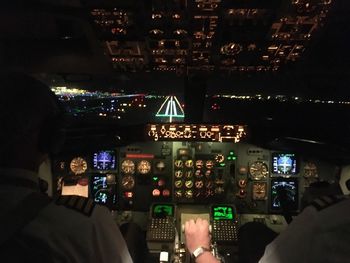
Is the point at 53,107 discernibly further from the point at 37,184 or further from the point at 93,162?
the point at 93,162

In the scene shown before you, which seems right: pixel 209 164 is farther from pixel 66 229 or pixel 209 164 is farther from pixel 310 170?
pixel 66 229

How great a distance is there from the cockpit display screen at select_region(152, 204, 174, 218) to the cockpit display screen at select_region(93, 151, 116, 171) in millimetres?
620

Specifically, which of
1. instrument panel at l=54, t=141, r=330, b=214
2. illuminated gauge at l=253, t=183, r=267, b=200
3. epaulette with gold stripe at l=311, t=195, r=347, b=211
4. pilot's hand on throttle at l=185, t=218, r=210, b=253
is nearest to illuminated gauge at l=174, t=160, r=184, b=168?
instrument panel at l=54, t=141, r=330, b=214

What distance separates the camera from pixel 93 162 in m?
4.05

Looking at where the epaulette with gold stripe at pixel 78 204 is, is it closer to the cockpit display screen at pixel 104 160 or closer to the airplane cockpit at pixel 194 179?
the airplane cockpit at pixel 194 179

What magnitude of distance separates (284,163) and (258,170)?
0.27 metres

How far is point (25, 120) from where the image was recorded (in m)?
1.04

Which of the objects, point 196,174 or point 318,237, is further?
point 196,174

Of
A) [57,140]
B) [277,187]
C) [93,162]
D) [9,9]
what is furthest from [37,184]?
[277,187]

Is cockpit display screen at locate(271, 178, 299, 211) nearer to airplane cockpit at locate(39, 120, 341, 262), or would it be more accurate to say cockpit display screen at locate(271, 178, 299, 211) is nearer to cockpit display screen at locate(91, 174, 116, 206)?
airplane cockpit at locate(39, 120, 341, 262)

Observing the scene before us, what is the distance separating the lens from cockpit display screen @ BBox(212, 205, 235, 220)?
154 inches

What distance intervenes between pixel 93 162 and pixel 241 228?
1641 millimetres

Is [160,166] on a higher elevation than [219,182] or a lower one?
higher

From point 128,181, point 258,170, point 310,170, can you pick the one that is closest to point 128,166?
point 128,181
